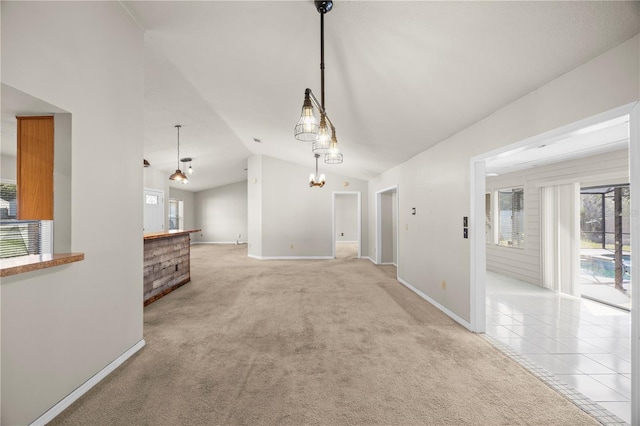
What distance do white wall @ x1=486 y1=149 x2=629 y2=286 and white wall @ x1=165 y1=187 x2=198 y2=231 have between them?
37.3 ft

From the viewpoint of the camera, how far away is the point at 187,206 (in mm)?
12680

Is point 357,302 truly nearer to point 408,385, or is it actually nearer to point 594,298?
point 408,385

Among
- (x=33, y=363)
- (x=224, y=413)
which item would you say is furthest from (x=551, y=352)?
(x=33, y=363)

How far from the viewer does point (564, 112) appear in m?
2.06

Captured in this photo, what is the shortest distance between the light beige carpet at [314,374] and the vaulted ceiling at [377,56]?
7.75ft

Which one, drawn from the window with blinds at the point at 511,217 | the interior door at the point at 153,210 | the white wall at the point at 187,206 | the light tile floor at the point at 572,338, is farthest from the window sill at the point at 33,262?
the white wall at the point at 187,206

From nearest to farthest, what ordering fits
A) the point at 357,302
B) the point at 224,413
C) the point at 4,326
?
the point at 4,326
the point at 224,413
the point at 357,302

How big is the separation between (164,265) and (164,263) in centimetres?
3

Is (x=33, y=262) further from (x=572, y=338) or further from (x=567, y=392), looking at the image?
(x=572, y=338)

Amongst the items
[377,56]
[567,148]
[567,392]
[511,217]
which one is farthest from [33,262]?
[511,217]

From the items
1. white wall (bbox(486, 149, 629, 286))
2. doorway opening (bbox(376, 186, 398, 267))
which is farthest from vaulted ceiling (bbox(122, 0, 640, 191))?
doorway opening (bbox(376, 186, 398, 267))

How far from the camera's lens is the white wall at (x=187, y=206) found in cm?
1197

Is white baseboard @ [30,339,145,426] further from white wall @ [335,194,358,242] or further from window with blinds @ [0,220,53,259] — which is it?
white wall @ [335,194,358,242]

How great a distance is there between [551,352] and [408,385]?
1636mm
